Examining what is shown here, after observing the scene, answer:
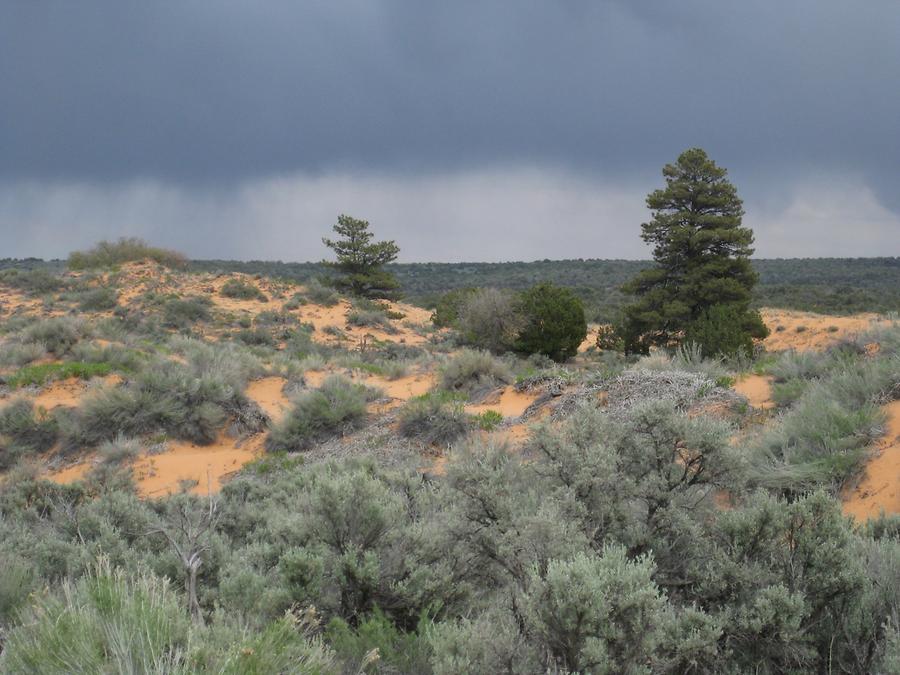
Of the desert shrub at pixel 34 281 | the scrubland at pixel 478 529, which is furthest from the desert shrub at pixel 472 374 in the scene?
the desert shrub at pixel 34 281

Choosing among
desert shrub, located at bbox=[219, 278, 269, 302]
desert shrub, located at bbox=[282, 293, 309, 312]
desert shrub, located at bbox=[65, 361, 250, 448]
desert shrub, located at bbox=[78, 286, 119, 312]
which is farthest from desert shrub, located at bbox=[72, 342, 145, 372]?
desert shrub, located at bbox=[219, 278, 269, 302]

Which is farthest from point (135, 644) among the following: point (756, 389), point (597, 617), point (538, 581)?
point (756, 389)

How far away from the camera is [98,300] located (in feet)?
90.2

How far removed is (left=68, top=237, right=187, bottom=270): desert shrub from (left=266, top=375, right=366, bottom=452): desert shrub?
30.5 metres

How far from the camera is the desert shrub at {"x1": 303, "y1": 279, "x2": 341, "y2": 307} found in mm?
30812

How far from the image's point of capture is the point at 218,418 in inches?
455

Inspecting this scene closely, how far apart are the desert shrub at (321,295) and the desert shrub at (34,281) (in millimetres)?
12362

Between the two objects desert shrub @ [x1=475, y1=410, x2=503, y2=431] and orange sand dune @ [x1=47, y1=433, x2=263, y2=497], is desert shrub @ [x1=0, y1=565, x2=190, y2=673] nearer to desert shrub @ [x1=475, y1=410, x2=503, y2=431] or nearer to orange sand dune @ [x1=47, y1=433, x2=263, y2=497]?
orange sand dune @ [x1=47, y1=433, x2=263, y2=497]

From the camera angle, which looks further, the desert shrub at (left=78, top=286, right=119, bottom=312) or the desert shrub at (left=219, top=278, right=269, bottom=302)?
the desert shrub at (left=219, top=278, right=269, bottom=302)

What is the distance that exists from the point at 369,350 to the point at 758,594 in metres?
19.4

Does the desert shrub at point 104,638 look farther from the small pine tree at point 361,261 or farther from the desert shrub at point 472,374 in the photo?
the small pine tree at point 361,261

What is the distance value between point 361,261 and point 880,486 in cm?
3090

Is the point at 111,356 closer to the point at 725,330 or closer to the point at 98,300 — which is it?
the point at 725,330

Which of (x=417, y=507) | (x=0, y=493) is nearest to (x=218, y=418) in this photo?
(x=0, y=493)
